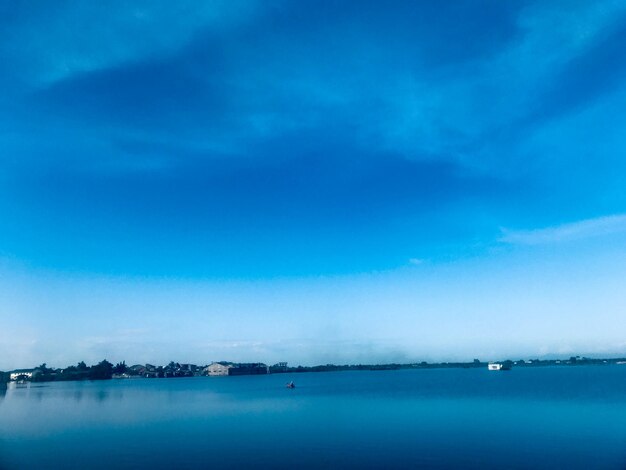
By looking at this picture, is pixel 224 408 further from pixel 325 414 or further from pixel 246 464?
pixel 246 464

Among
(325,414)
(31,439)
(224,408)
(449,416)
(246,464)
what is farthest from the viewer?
(224,408)

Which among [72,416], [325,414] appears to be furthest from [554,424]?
[72,416]

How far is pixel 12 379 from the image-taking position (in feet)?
653

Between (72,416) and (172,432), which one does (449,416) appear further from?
(72,416)

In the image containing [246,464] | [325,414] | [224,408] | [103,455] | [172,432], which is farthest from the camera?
[224,408]

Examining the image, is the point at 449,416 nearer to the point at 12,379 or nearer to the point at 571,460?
the point at 571,460

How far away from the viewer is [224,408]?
68.1 m

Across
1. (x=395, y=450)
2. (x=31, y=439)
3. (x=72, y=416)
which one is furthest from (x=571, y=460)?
(x=72, y=416)

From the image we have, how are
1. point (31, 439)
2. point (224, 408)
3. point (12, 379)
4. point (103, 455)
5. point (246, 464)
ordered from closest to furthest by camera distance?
point (246, 464) → point (103, 455) → point (31, 439) → point (224, 408) → point (12, 379)

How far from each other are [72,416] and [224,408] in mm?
21498

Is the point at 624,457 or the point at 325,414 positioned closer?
the point at 624,457

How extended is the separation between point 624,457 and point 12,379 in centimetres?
23962

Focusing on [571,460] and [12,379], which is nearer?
[571,460]

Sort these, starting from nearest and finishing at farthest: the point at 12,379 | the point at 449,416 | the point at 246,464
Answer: the point at 246,464
the point at 449,416
the point at 12,379
